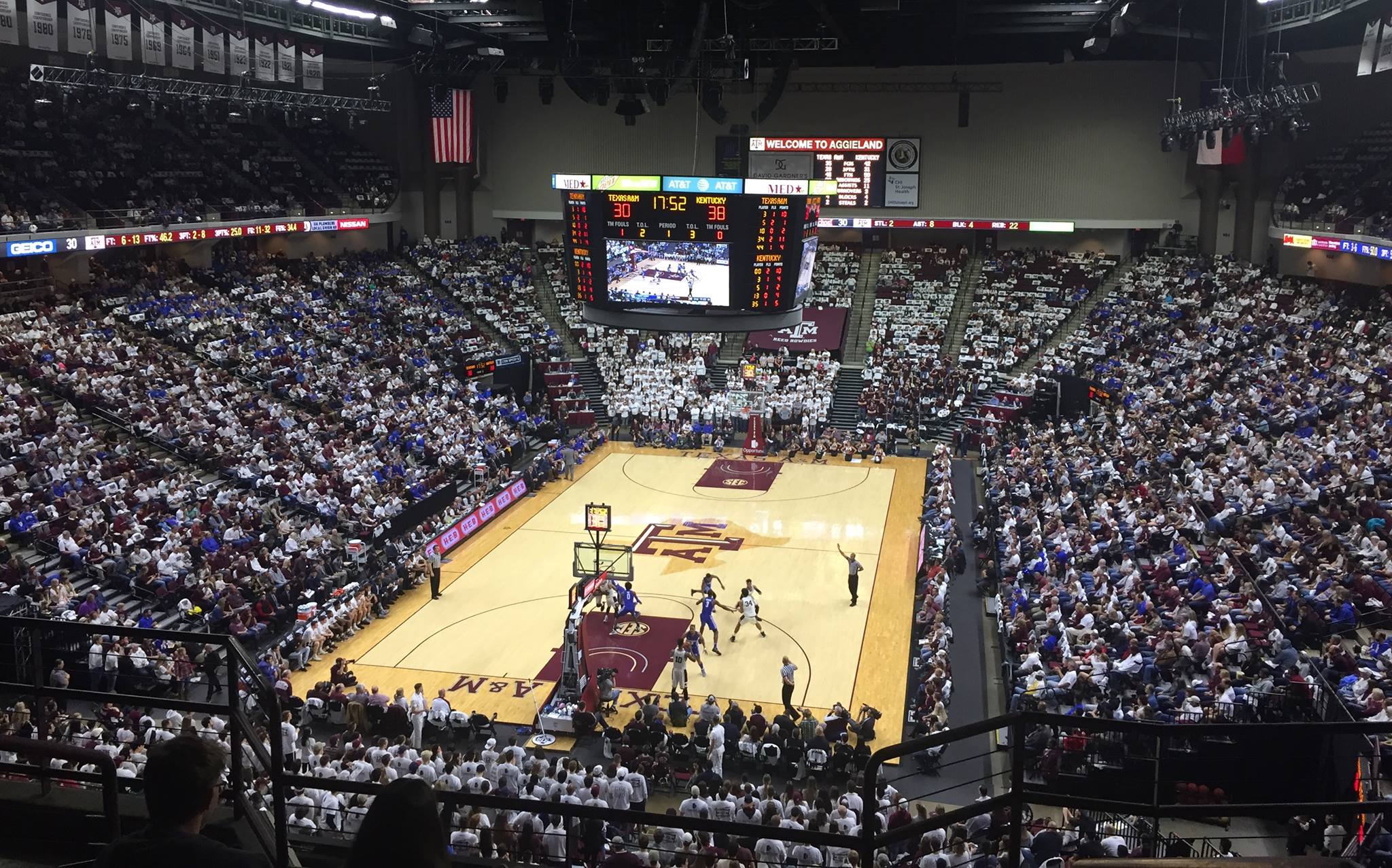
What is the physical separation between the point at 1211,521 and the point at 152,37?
2411 cm

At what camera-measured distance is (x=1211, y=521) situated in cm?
2131

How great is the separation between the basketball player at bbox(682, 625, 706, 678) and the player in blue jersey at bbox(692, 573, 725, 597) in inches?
41.5

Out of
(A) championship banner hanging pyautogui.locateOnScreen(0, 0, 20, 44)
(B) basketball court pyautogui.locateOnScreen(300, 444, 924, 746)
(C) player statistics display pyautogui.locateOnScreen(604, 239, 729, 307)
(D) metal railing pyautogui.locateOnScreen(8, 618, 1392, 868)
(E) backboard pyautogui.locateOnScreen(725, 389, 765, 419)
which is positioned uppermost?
(A) championship banner hanging pyautogui.locateOnScreen(0, 0, 20, 44)

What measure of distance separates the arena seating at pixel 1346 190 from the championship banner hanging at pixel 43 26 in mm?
31777

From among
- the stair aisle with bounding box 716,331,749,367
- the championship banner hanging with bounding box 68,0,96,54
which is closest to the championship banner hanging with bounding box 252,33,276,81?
the championship banner hanging with bounding box 68,0,96,54

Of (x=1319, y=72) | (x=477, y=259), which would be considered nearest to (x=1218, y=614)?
(x=1319, y=72)

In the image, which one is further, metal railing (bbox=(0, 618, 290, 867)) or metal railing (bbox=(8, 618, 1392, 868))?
metal railing (bbox=(0, 618, 290, 867))

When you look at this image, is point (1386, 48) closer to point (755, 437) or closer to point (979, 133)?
point (755, 437)

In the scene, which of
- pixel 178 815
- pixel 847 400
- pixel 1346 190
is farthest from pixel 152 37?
pixel 1346 190

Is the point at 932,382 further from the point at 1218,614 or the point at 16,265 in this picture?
the point at 16,265

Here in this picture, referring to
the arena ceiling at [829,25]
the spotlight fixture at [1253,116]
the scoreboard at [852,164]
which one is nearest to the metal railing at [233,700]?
the arena ceiling at [829,25]

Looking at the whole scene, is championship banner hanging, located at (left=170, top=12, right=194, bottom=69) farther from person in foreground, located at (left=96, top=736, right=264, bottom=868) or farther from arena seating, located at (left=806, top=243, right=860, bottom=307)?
person in foreground, located at (left=96, top=736, right=264, bottom=868)

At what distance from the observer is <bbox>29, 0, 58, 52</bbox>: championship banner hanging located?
2330 cm

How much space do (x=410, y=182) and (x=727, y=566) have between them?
3037cm
